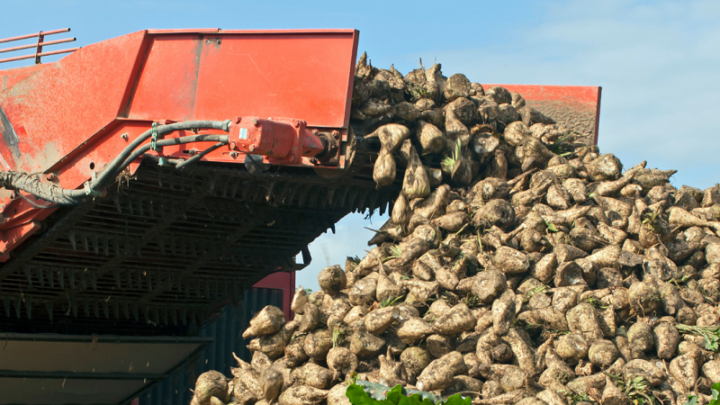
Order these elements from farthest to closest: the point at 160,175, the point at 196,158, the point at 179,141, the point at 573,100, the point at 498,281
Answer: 1. the point at 573,100
2. the point at 160,175
3. the point at 498,281
4. the point at 196,158
5. the point at 179,141

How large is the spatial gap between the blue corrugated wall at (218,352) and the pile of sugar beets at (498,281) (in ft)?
13.0

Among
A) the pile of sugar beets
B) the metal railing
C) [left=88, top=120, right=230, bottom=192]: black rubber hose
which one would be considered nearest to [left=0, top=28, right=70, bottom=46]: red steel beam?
the metal railing

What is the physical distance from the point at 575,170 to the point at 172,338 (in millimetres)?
5581

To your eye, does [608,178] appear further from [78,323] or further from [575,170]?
[78,323]

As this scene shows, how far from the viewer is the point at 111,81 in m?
6.40

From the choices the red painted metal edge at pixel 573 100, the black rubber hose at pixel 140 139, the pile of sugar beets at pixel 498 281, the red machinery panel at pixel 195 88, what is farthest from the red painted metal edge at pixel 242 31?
the red painted metal edge at pixel 573 100

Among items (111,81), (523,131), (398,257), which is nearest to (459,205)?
(398,257)

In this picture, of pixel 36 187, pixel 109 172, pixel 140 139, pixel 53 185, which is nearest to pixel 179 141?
pixel 140 139

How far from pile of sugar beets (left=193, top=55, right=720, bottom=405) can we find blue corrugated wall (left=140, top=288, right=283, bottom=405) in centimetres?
396

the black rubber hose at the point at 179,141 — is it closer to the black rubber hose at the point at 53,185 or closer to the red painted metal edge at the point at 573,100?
the black rubber hose at the point at 53,185

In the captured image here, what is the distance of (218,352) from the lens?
35.0 ft

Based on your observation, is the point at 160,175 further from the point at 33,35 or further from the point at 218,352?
the point at 218,352

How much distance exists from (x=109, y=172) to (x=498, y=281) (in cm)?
334

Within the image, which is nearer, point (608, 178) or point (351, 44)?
point (351, 44)
